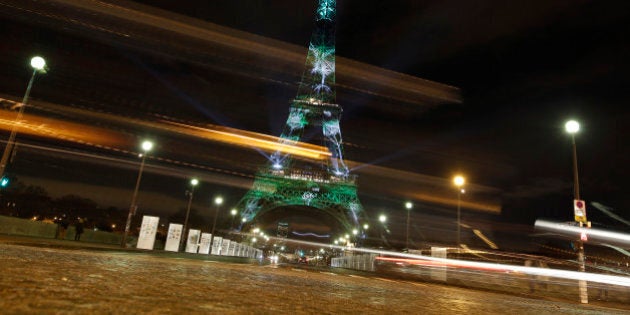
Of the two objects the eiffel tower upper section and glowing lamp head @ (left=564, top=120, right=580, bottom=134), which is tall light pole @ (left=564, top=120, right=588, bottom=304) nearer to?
glowing lamp head @ (left=564, top=120, right=580, bottom=134)

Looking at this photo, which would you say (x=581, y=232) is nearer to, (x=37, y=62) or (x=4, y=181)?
(x=37, y=62)

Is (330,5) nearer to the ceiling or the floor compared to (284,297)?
nearer to the ceiling

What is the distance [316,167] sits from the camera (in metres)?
55.4

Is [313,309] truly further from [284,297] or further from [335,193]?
[335,193]

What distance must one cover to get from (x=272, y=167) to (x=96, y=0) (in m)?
37.2

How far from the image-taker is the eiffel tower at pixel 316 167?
2055 inches

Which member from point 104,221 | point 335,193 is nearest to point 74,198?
point 104,221

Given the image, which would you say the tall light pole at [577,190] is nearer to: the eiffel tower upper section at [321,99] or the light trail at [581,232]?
the light trail at [581,232]

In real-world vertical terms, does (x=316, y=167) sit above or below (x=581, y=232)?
above

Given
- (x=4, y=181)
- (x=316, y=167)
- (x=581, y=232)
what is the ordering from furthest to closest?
1. (x=316, y=167)
2. (x=4, y=181)
3. (x=581, y=232)

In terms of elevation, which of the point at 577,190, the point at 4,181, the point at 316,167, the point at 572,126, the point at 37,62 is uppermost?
the point at 316,167

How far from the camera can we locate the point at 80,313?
2.27m

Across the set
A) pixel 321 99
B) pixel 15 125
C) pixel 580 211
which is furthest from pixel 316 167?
pixel 580 211

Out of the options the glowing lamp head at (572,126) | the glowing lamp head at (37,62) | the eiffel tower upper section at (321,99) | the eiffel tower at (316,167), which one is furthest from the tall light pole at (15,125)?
the eiffel tower upper section at (321,99)
